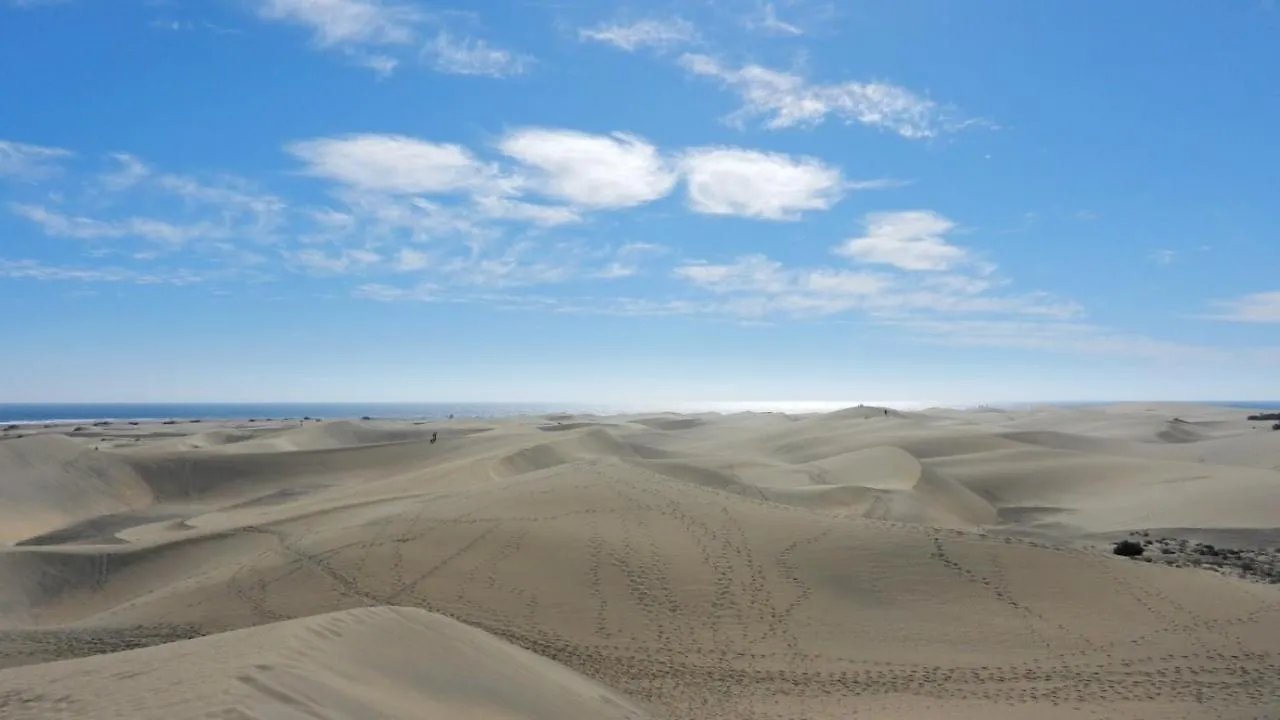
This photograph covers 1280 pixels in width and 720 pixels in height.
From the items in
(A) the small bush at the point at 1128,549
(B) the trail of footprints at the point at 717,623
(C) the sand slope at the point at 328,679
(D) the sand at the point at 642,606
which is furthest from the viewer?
(A) the small bush at the point at 1128,549

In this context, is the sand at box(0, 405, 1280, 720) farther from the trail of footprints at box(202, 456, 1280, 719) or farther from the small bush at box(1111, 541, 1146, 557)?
the small bush at box(1111, 541, 1146, 557)

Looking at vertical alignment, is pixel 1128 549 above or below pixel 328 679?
below

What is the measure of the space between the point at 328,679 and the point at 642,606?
7.05 meters

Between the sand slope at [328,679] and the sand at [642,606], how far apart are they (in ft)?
0.12

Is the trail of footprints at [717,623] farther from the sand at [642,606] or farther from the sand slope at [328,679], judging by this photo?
the sand slope at [328,679]

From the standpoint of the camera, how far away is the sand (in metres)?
8.02

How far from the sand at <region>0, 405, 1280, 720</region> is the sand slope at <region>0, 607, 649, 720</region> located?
36 millimetres

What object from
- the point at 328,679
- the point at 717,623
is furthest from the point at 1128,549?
the point at 328,679

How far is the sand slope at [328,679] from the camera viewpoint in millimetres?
6195

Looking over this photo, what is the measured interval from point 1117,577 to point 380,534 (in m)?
13.9

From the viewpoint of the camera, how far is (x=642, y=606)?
43.9 feet

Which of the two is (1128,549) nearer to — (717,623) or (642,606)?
(717,623)

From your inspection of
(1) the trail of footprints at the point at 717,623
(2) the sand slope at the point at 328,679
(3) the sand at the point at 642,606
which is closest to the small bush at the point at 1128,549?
(3) the sand at the point at 642,606

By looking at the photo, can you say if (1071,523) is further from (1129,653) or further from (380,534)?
(380,534)
